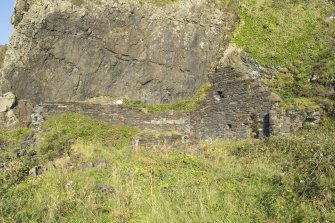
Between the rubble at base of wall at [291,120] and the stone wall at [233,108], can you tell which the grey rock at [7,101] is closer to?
the stone wall at [233,108]

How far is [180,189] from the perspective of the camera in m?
6.80

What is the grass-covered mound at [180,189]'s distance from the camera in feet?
18.5

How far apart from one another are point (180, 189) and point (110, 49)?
57.1 ft

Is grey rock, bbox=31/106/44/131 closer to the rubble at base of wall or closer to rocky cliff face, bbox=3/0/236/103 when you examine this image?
rocky cliff face, bbox=3/0/236/103

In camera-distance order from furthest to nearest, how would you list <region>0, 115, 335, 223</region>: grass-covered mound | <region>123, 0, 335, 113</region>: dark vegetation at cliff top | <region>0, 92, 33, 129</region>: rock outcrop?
<region>0, 92, 33, 129</region>: rock outcrop → <region>123, 0, 335, 113</region>: dark vegetation at cliff top → <region>0, 115, 335, 223</region>: grass-covered mound

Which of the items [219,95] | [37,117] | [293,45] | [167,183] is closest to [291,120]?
[219,95]

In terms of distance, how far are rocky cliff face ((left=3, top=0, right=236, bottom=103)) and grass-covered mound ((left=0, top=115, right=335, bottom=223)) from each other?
40.6 feet

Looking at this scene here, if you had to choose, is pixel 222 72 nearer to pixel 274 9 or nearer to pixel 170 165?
pixel 274 9

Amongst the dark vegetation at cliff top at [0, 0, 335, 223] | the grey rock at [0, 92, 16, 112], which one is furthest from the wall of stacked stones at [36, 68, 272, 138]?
the grey rock at [0, 92, 16, 112]

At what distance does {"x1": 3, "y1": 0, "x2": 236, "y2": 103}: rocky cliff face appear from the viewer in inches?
859

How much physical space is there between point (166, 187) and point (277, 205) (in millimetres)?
2366

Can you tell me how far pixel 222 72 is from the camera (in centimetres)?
1870

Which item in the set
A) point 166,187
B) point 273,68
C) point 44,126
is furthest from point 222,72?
point 166,187

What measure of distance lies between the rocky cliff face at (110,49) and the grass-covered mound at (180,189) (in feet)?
40.6
